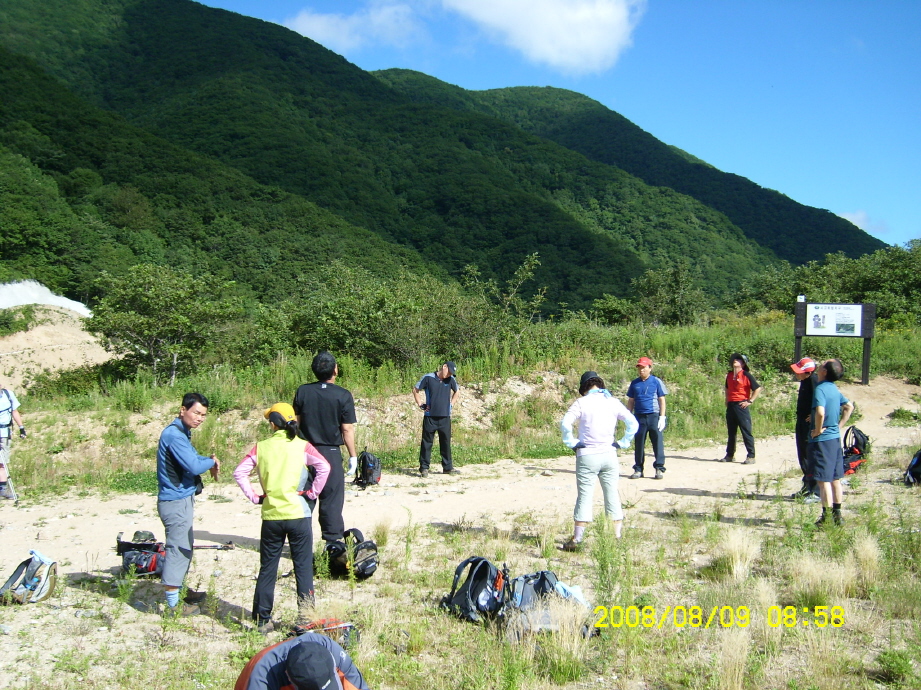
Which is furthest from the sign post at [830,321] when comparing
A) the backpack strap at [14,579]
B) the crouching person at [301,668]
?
the backpack strap at [14,579]

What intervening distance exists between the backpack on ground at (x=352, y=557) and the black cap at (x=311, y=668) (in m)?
2.56

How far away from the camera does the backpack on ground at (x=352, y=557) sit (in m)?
5.94

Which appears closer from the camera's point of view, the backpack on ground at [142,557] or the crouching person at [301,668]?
the crouching person at [301,668]

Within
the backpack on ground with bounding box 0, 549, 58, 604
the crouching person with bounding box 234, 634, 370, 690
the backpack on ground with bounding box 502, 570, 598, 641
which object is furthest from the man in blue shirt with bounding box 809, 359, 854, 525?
the backpack on ground with bounding box 0, 549, 58, 604

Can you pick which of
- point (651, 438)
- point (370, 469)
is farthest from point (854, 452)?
point (370, 469)

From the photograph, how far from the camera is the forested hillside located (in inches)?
3420

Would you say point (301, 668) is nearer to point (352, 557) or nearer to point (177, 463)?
point (177, 463)

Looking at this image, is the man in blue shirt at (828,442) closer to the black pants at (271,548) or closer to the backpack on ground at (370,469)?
the black pants at (271,548)

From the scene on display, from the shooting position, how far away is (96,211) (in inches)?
2354

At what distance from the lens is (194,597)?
5.47 metres

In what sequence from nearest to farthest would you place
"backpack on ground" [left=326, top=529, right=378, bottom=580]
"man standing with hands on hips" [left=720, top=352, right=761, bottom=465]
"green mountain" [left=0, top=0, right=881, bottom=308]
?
"backpack on ground" [left=326, top=529, right=378, bottom=580]
"man standing with hands on hips" [left=720, top=352, right=761, bottom=465]
"green mountain" [left=0, top=0, right=881, bottom=308]

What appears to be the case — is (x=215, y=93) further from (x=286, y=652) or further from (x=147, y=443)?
(x=286, y=652)

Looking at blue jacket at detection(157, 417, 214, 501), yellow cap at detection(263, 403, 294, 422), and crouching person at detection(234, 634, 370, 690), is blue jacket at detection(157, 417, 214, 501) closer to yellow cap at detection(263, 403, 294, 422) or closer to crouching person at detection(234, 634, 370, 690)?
yellow cap at detection(263, 403, 294, 422)

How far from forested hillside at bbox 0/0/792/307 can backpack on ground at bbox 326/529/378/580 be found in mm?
62411
